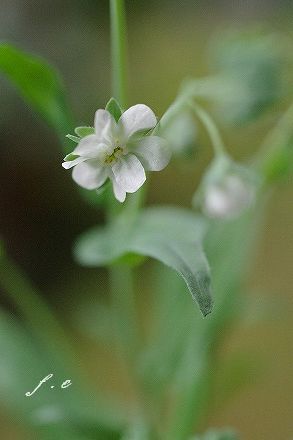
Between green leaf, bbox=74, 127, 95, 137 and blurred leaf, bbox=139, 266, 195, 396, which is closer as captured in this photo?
green leaf, bbox=74, 127, 95, 137

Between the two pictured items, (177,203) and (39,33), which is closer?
(177,203)

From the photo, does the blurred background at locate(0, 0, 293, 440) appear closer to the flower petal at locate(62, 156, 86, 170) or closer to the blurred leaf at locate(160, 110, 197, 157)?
the blurred leaf at locate(160, 110, 197, 157)

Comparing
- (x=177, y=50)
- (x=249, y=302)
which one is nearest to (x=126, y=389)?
(x=249, y=302)

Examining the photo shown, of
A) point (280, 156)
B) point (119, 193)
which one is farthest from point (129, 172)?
point (280, 156)

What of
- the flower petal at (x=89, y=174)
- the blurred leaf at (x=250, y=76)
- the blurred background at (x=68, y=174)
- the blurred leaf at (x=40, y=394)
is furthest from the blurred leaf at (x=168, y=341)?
the blurred background at (x=68, y=174)

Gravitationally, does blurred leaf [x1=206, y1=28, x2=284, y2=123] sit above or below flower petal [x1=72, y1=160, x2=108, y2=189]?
above

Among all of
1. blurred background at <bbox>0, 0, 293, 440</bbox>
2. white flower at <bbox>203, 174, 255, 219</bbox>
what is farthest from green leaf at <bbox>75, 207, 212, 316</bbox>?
blurred background at <bbox>0, 0, 293, 440</bbox>

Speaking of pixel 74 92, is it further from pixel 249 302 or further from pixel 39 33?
pixel 249 302
